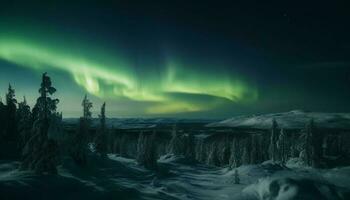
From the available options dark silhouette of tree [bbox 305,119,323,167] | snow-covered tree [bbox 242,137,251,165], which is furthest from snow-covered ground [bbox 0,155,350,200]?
snow-covered tree [bbox 242,137,251,165]

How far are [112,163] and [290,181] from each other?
39.6 m

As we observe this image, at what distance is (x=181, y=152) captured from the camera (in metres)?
129

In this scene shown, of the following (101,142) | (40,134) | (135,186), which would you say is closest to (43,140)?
(40,134)

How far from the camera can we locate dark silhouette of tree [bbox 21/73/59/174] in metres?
43.3

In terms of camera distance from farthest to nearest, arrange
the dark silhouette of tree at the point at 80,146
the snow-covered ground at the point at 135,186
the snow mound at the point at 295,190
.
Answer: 1. the dark silhouette of tree at the point at 80,146
2. the snow mound at the point at 295,190
3. the snow-covered ground at the point at 135,186

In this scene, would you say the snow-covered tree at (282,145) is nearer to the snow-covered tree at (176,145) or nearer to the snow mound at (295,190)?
the snow-covered tree at (176,145)

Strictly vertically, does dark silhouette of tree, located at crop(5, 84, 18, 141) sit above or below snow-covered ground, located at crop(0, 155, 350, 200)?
above

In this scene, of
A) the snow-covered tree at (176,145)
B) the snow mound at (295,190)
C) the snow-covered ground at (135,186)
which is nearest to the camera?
the snow-covered ground at (135,186)

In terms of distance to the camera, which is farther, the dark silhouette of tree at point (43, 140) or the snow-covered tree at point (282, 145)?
the snow-covered tree at point (282, 145)

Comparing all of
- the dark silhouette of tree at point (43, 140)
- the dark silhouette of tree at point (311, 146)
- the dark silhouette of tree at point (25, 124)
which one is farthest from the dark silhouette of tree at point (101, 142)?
the dark silhouette of tree at point (311, 146)

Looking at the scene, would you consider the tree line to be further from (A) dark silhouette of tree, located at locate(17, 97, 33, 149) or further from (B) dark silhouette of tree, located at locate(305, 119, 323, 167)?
(B) dark silhouette of tree, located at locate(305, 119, 323, 167)

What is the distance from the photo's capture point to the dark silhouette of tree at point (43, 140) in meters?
43.3

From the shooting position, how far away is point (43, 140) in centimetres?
4375

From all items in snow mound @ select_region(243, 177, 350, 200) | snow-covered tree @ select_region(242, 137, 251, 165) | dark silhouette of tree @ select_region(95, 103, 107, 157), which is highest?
dark silhouette of tree @ select_region(95, 103, 107, 157)
